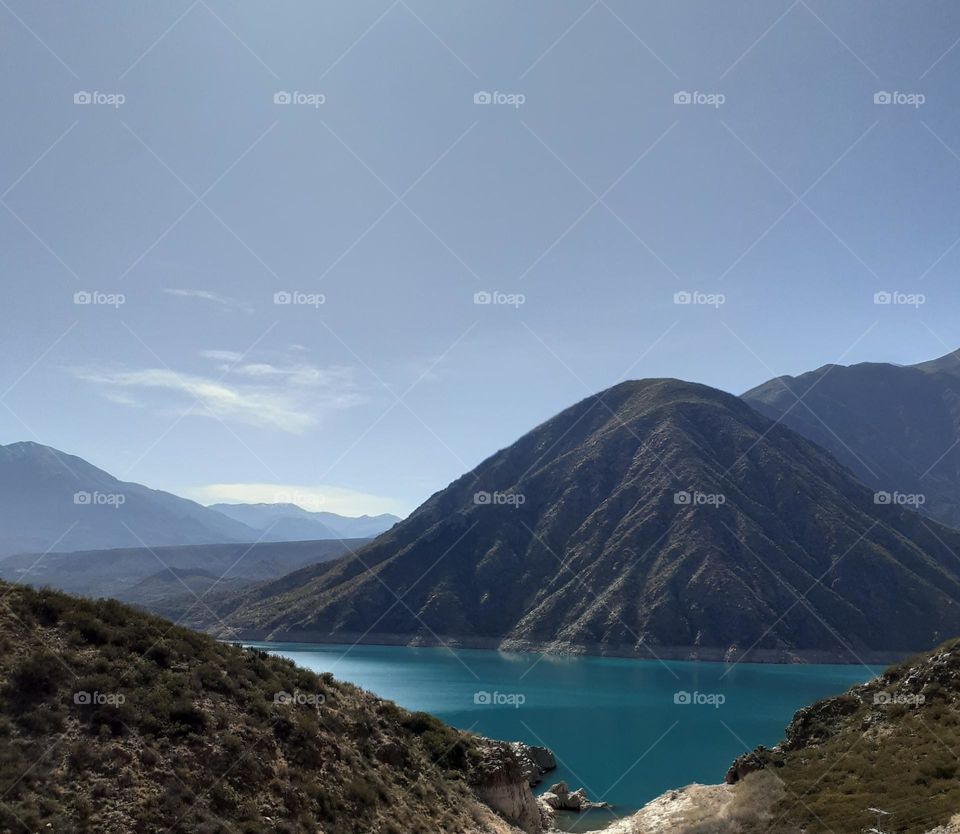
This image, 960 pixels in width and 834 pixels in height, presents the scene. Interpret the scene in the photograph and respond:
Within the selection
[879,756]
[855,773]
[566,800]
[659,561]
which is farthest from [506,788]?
[659,561]

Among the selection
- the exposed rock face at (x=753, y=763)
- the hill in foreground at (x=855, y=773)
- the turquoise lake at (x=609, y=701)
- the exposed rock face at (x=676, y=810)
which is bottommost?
the turquoise lake at (x=609, y=701)

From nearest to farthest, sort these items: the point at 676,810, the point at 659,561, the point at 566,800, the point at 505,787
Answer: the point at 505,787
the point at 676,810
the point at 566,800
the point at 659,561

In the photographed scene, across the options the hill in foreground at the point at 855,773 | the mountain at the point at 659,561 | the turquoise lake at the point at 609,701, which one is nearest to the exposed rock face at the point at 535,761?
the turquoise lake at the point at 609,701

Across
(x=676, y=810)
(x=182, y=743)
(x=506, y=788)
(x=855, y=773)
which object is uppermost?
(x=182, y=743)

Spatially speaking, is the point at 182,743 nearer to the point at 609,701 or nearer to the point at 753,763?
the point at 753,763

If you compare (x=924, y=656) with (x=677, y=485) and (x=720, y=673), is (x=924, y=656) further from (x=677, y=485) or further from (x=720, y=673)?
(x=677, y=485)

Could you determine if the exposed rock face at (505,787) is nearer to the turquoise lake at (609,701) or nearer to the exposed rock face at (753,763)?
the exposed rock face at (753,763)

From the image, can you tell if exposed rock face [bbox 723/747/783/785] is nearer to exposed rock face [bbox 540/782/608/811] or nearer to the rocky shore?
A: the rocky shore
